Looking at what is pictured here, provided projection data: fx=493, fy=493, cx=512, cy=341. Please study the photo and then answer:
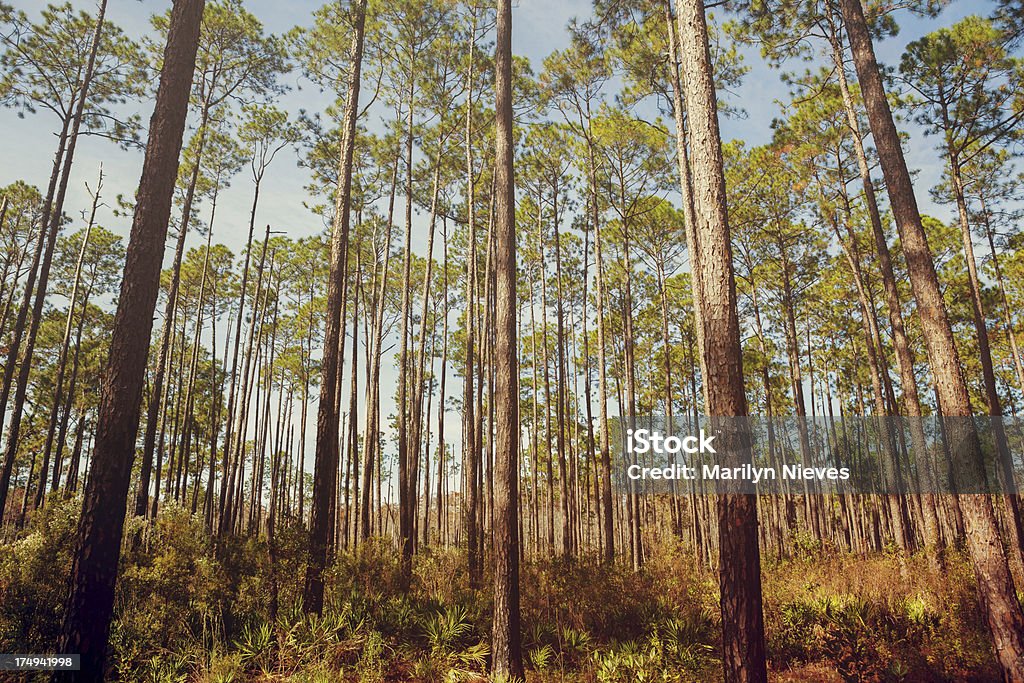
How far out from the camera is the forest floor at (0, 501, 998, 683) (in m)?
5.91

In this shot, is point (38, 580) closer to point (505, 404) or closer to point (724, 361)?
point (505, 404)

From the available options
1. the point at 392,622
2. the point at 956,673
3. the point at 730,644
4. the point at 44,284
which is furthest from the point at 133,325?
the point at 44,284

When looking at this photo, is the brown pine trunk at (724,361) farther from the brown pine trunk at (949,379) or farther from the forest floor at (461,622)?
the brown pine trunk at (949,379)

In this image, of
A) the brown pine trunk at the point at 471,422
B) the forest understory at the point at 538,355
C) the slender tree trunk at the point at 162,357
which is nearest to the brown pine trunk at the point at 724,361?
the forest understory at the point at 538,355

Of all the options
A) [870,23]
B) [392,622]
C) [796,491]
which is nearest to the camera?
[392,622]

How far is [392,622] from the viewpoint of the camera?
716cm

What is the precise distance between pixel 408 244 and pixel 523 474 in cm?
1919

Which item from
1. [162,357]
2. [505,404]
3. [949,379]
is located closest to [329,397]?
[505,404]

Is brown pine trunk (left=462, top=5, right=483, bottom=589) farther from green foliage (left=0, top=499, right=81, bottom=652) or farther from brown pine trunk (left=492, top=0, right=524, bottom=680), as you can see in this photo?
green foliage (left=0, top=499, right=81, bottom=652)

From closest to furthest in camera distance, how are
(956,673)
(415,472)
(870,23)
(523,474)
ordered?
(956,673), (870,23), (415,472), (523,474)

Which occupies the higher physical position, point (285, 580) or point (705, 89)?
point (705, 89)

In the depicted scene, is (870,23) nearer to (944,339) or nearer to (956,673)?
(944,339)
